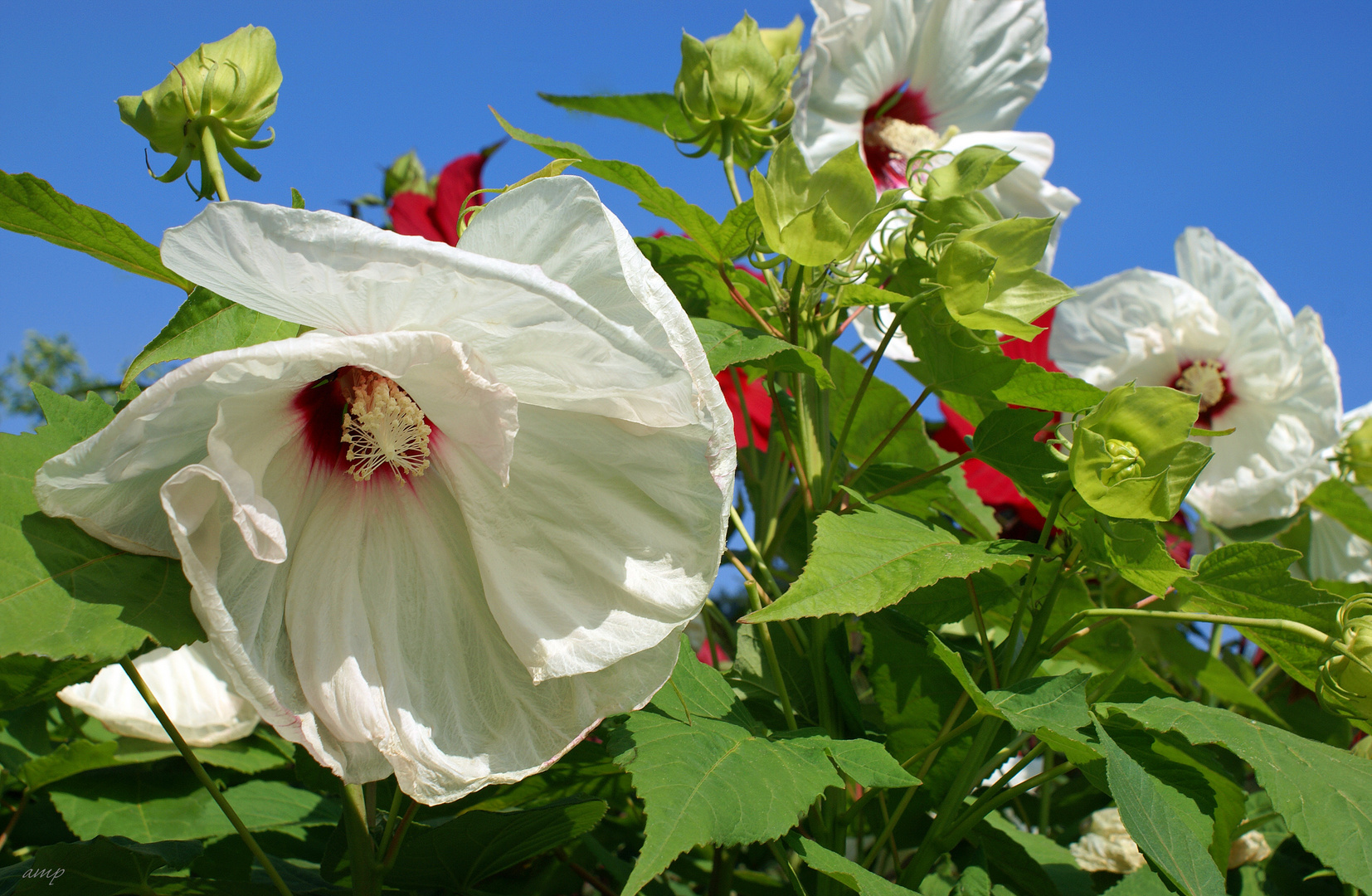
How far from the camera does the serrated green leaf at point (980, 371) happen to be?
0.78 metres

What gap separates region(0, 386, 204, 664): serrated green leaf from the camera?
0.49 meters

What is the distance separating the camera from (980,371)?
2.64 feet

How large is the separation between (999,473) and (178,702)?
1.09 metres

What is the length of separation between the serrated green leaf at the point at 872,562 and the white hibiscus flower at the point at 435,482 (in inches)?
2.8

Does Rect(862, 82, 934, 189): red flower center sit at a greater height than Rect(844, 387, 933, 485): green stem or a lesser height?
greater

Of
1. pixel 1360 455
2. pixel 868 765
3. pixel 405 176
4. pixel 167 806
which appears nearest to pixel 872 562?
pixel 868 765

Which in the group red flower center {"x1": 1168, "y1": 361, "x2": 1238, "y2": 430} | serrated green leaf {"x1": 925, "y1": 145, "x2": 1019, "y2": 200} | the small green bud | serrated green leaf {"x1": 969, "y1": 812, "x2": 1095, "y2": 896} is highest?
the small green bud

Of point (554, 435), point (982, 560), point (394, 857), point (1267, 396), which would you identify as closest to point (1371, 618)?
point (982, 560)

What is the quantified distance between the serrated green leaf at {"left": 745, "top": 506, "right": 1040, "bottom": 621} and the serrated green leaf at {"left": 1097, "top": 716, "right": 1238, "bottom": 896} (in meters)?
0.14

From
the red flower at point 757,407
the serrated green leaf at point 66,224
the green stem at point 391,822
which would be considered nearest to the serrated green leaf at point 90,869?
the green stem at point 391,822

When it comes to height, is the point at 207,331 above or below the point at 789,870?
above

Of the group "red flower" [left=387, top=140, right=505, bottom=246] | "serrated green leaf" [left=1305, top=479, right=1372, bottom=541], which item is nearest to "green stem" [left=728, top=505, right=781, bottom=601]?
"red flower" [left=387, top=140, right=505, bottom=246]

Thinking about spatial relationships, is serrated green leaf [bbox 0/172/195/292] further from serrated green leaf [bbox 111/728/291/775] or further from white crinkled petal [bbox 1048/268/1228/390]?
white crinkled petal [bbox 1048/268/1228/390]

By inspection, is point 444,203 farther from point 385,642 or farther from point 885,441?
point 385,642
